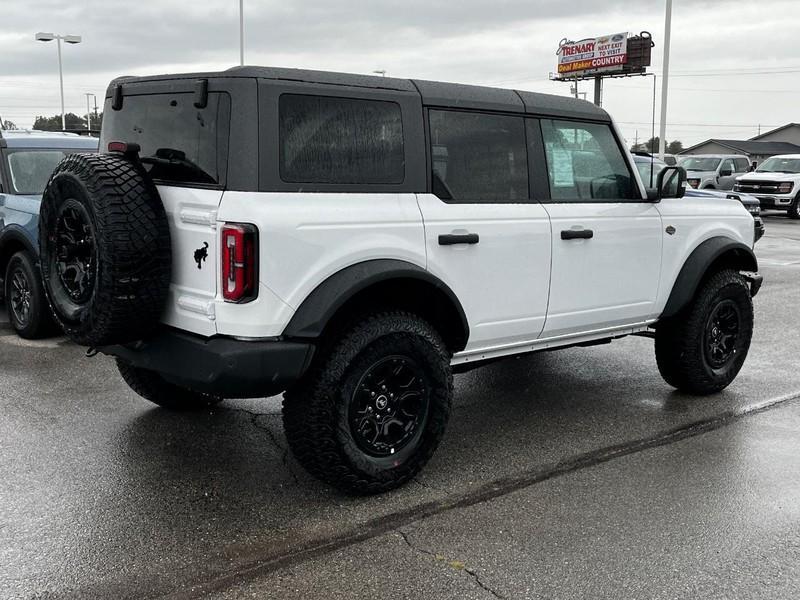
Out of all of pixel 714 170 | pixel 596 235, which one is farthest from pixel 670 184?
pixel 714 170

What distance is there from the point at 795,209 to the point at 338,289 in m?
23.3

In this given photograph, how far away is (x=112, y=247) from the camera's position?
3.53 metres

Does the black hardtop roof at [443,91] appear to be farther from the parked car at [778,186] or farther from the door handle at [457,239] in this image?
the parked car at [778,186]

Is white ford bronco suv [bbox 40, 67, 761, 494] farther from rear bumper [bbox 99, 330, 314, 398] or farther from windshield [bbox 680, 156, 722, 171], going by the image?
windshield [bbox 680, 156, 722, 171]

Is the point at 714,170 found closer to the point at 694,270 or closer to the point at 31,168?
the point at 694,270

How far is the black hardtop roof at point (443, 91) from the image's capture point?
370 centimetres

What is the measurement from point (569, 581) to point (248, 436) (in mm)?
2267

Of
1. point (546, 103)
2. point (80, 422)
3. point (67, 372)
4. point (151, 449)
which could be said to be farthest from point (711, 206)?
point (67, 372)

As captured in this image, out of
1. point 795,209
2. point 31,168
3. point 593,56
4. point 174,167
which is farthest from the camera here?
point 593,56

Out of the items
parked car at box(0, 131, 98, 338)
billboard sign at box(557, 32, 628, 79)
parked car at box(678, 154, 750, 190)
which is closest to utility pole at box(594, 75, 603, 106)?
billboard sign at box(557, 32, 628, 79)

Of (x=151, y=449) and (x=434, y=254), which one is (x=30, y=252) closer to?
(x=151, y=449)

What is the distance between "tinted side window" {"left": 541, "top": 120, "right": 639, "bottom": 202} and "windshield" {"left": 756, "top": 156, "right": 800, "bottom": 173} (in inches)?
861

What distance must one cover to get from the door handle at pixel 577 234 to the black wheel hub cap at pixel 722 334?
141 centimetres

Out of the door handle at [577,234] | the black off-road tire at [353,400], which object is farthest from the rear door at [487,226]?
the black off-road tire at [353,400]
